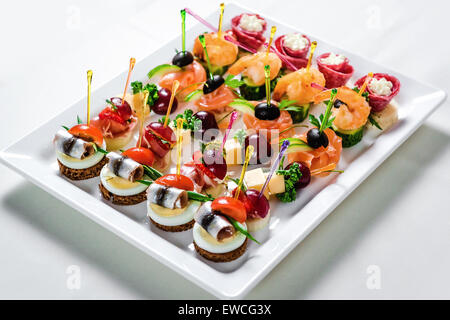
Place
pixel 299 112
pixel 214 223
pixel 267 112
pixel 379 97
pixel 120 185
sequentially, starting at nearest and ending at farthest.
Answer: pixel 214 223 < pixel 120 185 < pixel 267 112 < pixel 379 97 < pixel 299 112

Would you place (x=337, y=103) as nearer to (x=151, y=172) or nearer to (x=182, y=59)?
(x=182, y=59)

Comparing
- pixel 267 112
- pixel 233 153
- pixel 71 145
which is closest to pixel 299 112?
pixel 267 112

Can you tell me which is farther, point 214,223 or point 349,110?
point 349,110

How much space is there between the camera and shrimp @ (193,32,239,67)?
15.9 feet

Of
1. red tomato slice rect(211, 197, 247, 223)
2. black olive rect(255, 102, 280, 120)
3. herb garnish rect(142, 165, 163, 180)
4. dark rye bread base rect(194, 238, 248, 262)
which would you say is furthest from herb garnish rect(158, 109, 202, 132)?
dark rye bread base rect(194, 238, 248, 262)

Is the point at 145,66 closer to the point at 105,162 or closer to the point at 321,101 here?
the point at 105,162

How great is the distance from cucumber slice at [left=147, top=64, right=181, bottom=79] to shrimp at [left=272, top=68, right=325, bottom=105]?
801 mm

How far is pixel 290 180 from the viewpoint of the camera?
153 inches

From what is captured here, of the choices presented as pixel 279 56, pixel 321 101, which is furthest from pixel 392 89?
pixel 279 56

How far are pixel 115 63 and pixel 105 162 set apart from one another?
153 cm

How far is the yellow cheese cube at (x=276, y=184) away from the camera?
3863 mm

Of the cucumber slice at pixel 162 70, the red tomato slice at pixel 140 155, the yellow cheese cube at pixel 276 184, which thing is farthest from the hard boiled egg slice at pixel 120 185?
the cucumber slice at pixel 162 70

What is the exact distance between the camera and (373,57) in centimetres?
546

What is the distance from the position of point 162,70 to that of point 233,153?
1.03 metres
